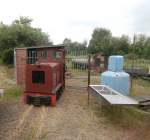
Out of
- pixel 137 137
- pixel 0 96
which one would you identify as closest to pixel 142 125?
pixel 137 137

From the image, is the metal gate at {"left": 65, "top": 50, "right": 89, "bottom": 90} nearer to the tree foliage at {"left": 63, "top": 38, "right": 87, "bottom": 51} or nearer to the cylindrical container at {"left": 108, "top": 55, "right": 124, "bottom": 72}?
the tree foliage at {"left": 63, "top": 38, "right": 87, "bottom": 51}

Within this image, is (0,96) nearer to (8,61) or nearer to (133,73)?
(133,73)

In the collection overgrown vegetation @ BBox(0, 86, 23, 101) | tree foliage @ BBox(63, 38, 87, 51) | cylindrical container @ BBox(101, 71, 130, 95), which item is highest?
tree foliage @ BBox(63, 38, 87, 51)

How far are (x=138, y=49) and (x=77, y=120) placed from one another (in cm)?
3127

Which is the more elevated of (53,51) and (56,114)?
(53,51)

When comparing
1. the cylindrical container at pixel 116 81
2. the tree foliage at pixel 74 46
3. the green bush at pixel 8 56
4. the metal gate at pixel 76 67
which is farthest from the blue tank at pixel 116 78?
the green bush at pixel 8 56

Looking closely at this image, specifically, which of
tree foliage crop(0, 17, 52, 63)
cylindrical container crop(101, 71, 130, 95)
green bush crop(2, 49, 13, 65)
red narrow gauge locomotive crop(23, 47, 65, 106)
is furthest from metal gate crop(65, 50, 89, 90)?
tree foliage crop(0, 17, 52, 63)

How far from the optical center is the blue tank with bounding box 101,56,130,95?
400 inches

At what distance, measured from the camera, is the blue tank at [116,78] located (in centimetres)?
1016

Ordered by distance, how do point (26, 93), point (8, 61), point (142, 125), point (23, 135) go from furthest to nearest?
point (8, 61)
point (26, 93)
point (142, 125)
point (23, 135)

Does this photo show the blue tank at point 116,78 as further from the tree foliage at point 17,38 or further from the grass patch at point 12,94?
the tree foliage at point 17,38

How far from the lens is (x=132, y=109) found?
7.86 metres

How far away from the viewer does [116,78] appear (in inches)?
398

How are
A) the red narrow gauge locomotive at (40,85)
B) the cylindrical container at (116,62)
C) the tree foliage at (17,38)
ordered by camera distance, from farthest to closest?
1. the tree foliage at (17,38)
2. the cylindrical container at (116,62)
3. the red narrow gauge locomotive at (40,85)
